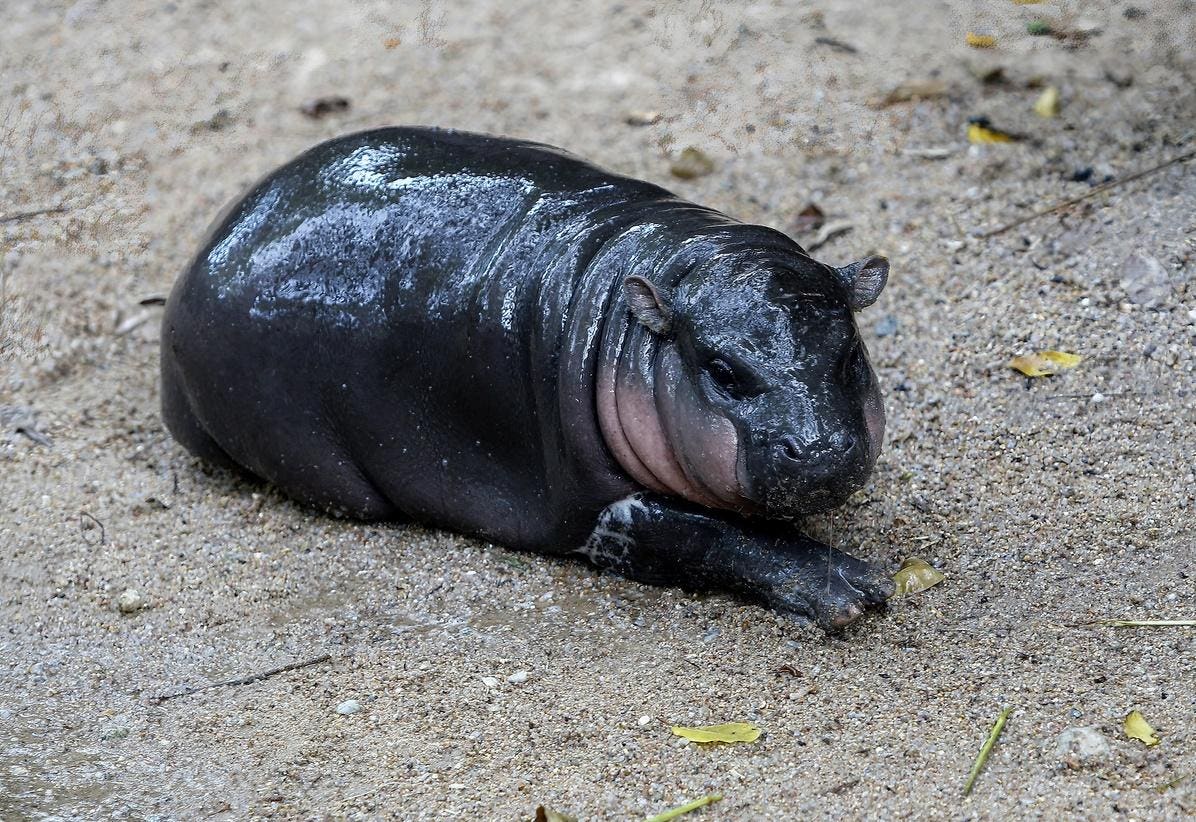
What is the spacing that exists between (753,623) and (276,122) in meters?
5.15

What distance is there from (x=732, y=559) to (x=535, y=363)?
100cm

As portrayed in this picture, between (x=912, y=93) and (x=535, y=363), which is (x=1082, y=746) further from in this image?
(x=912, y=93)

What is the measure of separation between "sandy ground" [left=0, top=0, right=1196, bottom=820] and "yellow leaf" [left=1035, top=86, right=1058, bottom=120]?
8 centimetres

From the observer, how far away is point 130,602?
5125 millimetres

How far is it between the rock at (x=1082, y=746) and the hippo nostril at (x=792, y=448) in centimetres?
107

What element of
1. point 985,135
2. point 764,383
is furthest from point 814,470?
point 985,135

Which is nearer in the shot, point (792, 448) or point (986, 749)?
point (986, 749)

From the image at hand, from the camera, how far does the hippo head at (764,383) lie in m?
4.19

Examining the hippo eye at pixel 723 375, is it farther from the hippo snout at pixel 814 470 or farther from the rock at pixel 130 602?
the rock at pixel 130 602

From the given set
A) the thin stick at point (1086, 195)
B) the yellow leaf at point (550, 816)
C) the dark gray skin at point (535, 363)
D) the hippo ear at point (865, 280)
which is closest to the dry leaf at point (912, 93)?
the thin stick at point (1086, 195)

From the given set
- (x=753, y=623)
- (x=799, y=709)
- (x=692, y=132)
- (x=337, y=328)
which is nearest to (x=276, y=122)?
(x=692, y=132)

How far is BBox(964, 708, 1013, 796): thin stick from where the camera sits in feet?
12.2

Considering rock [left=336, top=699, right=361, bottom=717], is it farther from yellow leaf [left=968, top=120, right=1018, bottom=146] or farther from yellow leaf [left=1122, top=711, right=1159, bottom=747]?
yellow leaf [left=968, top=120, right=1018, bottom=146]

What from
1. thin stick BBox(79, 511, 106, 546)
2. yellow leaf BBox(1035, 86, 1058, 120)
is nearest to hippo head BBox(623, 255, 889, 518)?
thin stick BBox(79, 511, 106, 546)
